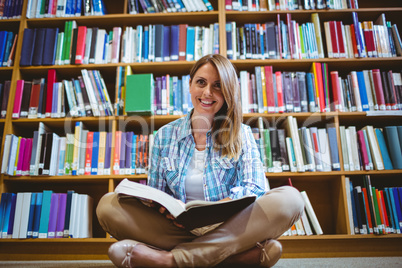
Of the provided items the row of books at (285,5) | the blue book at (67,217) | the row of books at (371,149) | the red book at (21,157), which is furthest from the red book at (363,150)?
the red book at (21,157)

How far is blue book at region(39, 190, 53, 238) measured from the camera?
73.1 inches

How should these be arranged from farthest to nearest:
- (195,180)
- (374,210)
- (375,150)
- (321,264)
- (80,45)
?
1. (80,45)
2. (375,150)
3. (374,210)
4. (321,264)
5. (195,180)

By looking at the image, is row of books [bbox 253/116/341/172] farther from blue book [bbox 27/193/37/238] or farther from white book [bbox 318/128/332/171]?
blue book [bbox 27/193/37/238]

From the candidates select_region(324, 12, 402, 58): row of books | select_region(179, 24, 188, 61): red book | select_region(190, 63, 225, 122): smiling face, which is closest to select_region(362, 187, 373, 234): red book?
select_region(324, 12, 402, 58): row of books

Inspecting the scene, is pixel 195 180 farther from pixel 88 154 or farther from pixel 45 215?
pixel 45 215

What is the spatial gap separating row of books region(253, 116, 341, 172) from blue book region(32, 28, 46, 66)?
63.9 inches

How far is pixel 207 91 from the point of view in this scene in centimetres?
137

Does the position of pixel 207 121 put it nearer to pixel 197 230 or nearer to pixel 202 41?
pixel 197 230

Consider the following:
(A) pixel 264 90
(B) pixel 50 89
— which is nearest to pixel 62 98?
(B) pixel 50 89

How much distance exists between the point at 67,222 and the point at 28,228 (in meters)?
0.24

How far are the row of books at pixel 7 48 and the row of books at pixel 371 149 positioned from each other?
2.40 meters

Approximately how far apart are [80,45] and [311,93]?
1.68 metres

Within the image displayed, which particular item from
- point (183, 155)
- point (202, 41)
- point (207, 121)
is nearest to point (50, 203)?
point (183, 155)

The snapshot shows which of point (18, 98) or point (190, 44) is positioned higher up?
point (190, 44)
